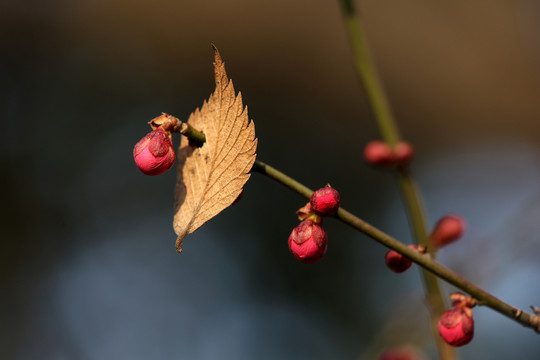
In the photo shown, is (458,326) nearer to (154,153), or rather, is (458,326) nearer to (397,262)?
(397,262)

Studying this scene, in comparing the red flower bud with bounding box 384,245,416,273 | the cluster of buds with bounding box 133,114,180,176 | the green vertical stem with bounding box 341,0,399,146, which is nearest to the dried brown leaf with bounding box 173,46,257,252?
the cluster of buds with bounding box 133,114,180,176

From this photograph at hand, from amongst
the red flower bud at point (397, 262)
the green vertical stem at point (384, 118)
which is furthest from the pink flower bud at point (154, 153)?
the green vertical stem at point (384, 118)

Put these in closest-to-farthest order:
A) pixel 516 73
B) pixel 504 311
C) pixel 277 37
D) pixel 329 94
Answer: pixel 504 311, pixel 516 73, pixel 277 37, pixel 329 94

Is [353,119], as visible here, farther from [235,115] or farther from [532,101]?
[235,115]

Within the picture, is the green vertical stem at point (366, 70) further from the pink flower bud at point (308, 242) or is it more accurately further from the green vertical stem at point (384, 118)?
the pink flower bud at point (308, 242)

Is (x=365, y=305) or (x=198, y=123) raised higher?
(x=365, y=305)

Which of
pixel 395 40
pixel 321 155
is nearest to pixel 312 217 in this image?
pixel 395 40
